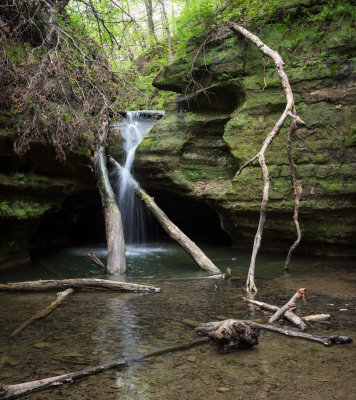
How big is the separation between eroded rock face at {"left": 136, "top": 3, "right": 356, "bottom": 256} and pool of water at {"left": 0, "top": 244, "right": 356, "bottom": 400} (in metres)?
2.08

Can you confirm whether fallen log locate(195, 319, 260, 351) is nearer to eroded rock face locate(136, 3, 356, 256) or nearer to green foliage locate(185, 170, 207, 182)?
eroded rock face locate(136, 3, 356, 256)

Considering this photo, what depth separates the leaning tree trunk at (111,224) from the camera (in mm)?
7586

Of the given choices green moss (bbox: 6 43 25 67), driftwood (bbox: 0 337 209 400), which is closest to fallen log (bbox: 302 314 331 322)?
driftwood (bbox: 0 337 209 400)

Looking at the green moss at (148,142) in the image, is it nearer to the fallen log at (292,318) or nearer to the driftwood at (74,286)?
the driftwood at (74,286)

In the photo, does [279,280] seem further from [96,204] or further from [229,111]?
[96,204]

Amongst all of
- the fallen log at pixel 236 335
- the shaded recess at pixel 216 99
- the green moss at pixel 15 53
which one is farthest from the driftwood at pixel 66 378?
the shaded recess at pixel 216 99

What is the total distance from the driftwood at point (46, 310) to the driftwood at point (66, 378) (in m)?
1.40

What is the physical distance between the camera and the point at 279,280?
6.36 meters

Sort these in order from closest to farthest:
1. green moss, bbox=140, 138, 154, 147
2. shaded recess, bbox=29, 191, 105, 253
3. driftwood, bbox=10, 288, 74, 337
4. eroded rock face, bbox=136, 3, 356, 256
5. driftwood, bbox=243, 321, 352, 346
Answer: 1. driftwood, bbox=243, 321, 352, 346
2. driftwood, bbox=10, 288, 74, 337
3. eroded rock face, bbox=136, 3, 356, 256
4. green moss, bbox=140, 138, 154, 147
5. shaded recess, bbox=29, 191, 105, 253

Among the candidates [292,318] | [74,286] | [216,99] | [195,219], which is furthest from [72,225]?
[292,318]

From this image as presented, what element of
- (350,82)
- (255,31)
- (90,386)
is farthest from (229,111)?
(90,386)

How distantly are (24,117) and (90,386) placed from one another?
6105mm

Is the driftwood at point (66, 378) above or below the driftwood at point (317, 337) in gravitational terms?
above

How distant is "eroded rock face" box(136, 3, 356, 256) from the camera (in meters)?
8.20
